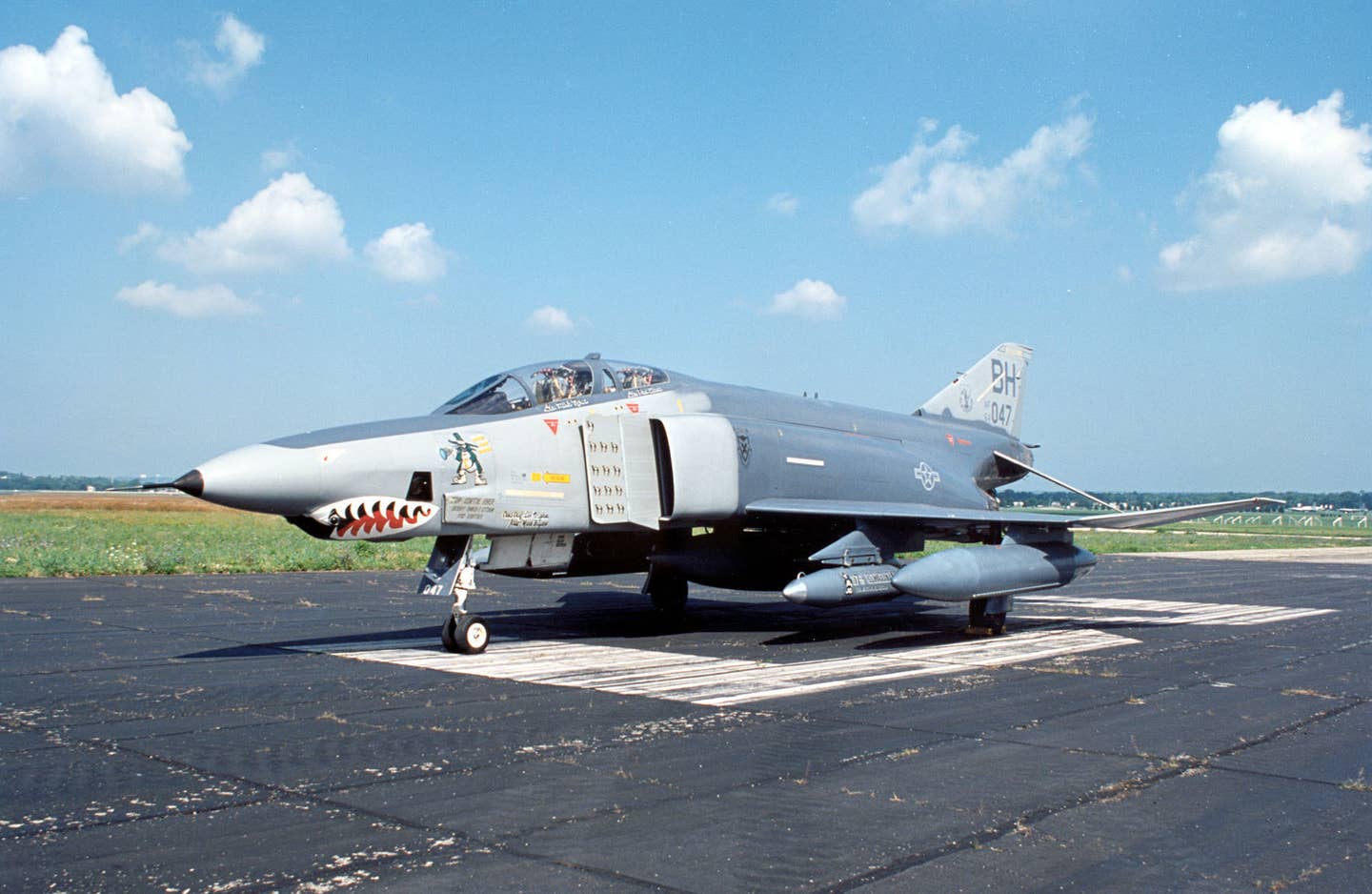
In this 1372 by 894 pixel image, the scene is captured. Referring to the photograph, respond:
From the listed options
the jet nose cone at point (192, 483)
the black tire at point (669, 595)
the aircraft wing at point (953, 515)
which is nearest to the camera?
the jet nose cone at point (192, 483)

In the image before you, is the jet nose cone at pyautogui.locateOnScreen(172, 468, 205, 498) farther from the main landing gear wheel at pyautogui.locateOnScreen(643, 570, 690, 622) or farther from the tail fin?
the tail fin

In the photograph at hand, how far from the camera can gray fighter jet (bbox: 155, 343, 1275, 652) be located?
30.3ft

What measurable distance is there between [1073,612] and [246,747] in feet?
42.1

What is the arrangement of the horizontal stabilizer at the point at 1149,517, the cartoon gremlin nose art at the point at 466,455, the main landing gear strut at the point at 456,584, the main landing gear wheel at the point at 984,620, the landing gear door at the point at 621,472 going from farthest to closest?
the main landing gear wheel at the point at 984,620, the horizontal stabilizer at the point at 1149,517, the landing gear door at the point at 621,472, the main landing gear strut at the point at 456,584, the cartoon gremlin nose art at the point at 466,455

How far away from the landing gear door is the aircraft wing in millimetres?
1243

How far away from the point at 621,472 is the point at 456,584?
82.7 inches

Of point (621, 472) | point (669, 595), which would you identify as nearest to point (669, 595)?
point (669, 595)

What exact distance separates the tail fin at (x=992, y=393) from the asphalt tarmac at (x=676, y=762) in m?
6.11

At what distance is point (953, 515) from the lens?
1243 centimetres

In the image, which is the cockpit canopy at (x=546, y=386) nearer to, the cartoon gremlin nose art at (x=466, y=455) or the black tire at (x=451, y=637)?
the cartoon gremlin nose art at (x=466, y=455)

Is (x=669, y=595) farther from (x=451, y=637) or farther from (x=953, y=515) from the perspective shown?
(x=451, y=637)

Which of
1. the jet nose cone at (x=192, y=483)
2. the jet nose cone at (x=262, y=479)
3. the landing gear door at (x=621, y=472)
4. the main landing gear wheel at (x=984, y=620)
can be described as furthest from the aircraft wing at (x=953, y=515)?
the jet nose cone at (x=192, y=483)

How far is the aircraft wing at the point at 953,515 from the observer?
468 inches

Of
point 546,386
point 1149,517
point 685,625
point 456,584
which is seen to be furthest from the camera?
point 685,625
